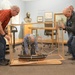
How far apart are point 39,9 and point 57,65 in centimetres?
570

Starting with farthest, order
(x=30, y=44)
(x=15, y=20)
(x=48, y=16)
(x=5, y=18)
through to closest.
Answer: (x=48, y=16)
(x=15, y=20)
(x=30, y=44)
(x=5, y=18)

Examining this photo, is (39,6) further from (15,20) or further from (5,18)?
(5,18)

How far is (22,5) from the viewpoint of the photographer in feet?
31.4

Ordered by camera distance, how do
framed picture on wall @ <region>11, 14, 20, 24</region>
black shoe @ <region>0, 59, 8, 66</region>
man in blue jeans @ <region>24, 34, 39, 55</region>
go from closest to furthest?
1. black shoe @ <region>0, 59, 8, 66</region>
2. man in blue jeans @ <region>24, 34, 39, 55</region>
3. framed picture on wall @ <region>11, 14, 20, 24</region>

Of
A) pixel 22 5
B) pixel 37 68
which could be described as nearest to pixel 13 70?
pixel 37 68

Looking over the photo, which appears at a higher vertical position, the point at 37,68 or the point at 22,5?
the point at 22,5

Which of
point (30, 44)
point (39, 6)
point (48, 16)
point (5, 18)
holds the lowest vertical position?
point (30, 44)

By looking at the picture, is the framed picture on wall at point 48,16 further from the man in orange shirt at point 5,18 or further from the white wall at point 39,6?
the man in orange shirt at point 5,18

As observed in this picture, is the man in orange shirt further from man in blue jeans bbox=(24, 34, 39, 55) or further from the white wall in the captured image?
the white wall

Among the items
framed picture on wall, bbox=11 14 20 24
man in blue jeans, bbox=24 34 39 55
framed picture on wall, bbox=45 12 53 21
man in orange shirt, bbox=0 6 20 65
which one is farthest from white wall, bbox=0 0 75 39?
man in orange shirt, bbox=0 6 20 65

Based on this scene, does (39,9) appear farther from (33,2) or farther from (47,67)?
(47,67)

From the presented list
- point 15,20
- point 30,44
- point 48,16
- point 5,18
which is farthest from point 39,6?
point 5,18

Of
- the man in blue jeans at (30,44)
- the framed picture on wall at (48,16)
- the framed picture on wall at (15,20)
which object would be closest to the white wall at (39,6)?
the framed picture on wall at (48,16)

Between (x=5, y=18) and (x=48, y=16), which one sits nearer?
(x=5, y=18)
